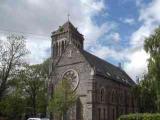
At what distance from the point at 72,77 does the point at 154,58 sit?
743 inches

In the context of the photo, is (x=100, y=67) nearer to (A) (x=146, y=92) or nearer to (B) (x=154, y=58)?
(A) (x=146, y=92)

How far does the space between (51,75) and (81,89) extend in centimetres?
828

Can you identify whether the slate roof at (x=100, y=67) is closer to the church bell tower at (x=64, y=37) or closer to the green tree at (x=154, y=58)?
the church bell tower at (x=64, y=37)

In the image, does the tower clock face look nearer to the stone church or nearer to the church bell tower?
the stone church

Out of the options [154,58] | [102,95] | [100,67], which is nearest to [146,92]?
[102,95]

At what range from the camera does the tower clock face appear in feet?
161

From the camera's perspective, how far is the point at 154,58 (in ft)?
114

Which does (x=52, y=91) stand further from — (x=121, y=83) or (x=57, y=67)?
(x=121, y=83)

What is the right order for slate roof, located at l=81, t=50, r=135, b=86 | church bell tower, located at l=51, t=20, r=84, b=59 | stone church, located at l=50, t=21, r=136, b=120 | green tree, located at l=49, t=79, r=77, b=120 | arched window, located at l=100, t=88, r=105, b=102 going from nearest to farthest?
1. green tree, located at l=49, t=79, r=77, b=120
2. stone church, located at l=50, t=21, r=136, b=120
3. arched window, located at l=100, t=88, r=105, b=102
4. slate roof, located at l=81, t=50, r=135, b=86
5. church bell tower, located at l=51, t=20, r=84, b=59

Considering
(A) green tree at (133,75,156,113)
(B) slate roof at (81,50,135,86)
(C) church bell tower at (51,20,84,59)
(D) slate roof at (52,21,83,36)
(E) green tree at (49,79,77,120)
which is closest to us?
(A) green tree at (133,75,156,113)

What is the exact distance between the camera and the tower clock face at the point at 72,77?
49.0m

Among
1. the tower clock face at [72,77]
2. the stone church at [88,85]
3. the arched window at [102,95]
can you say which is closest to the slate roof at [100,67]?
the stone church at [88,85]

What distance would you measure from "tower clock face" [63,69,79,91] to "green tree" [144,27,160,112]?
1651 centimetres

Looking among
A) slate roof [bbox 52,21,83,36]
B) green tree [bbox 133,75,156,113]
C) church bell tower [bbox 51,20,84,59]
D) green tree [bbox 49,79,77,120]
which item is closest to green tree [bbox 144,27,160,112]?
green tree [bbox 133,75,156,113]
